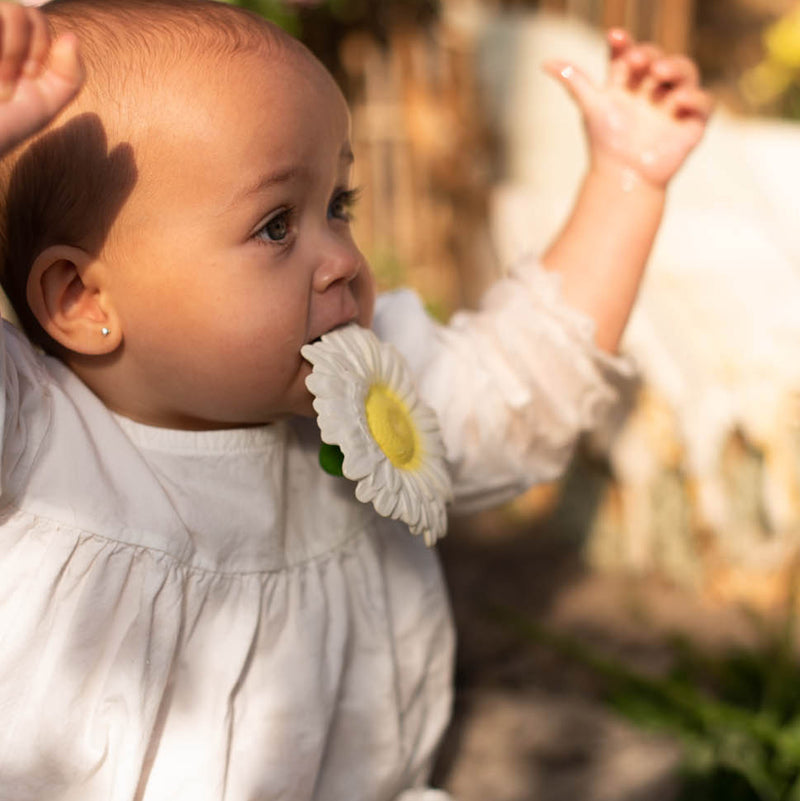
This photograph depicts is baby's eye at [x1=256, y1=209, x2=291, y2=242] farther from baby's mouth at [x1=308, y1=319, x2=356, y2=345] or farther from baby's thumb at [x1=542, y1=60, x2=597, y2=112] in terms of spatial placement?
baby's thumb at [x1=542, y1=60, x2=597, y2=112]

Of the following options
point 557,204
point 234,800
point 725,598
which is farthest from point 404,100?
point 234,800

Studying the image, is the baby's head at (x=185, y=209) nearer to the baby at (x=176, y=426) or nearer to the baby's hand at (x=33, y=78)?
the baby at (x=176, y=426)

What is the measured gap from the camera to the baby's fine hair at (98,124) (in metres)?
1.03

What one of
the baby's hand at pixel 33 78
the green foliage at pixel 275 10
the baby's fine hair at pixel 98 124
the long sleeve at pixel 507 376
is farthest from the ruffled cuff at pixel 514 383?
the green foliage at pixel 275 10

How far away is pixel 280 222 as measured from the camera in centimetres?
111

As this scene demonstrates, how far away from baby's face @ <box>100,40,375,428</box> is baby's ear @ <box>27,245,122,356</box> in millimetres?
17

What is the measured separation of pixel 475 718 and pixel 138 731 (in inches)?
34.3

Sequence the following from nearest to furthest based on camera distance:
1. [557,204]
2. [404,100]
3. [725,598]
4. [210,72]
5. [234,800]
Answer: [210,72] < [234,800] < [725,598] < [557,204] < [404,100]

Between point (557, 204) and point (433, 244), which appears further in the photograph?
point (433, 244)

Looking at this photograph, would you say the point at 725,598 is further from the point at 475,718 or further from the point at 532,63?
the point at 532,63

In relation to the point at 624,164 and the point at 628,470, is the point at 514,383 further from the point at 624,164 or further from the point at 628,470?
the point at 628,470

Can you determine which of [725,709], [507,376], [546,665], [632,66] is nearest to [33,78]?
[507,376]

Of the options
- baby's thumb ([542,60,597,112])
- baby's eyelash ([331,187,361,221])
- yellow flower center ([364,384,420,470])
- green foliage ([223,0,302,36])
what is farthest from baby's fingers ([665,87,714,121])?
green foliage ([223,0,302,36])

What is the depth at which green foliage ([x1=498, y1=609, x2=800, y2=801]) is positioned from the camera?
1.57 m
